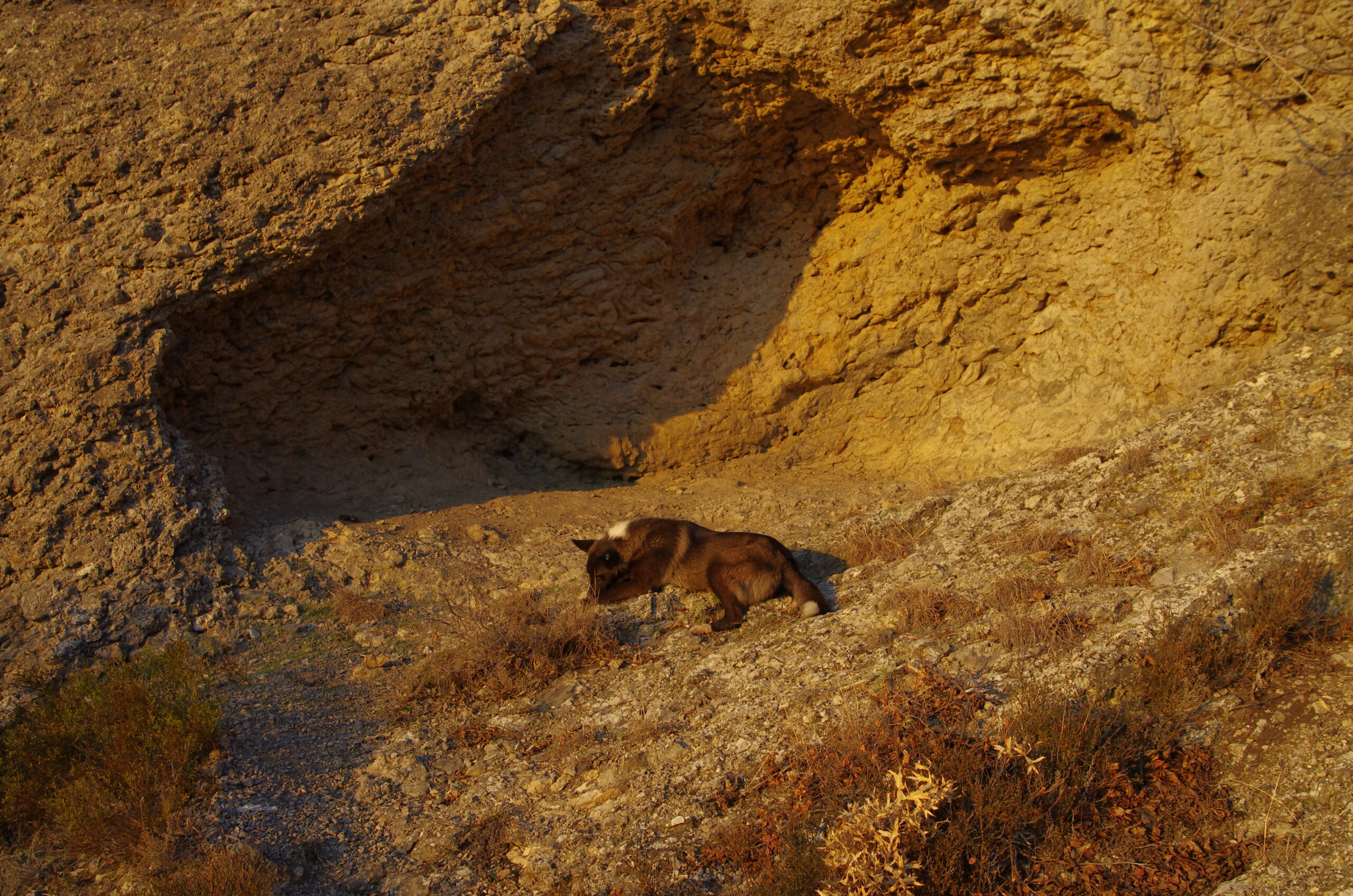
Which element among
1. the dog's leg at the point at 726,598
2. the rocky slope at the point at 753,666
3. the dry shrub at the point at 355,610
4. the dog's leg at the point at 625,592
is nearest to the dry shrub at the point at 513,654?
the rocky slope at the point at 753,666

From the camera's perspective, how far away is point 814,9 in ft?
23.4

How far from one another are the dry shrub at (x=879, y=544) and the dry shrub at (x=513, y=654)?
189 cm

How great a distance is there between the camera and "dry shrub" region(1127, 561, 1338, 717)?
3.71 m

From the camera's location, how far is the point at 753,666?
4672 millimetres

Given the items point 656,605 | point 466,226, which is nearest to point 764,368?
point 466,226

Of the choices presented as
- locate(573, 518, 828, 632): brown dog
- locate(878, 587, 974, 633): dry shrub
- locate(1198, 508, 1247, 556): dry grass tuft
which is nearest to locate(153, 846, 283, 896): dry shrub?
locate(573, 518, 828, 632): brown dog

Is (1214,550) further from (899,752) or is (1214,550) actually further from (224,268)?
(224,268)

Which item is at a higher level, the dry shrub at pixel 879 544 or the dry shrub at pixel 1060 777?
the dry shrub at pixel 1060 777

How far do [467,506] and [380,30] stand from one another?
401 centimetres

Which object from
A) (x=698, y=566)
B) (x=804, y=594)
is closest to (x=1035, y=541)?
(x=804, y=594)

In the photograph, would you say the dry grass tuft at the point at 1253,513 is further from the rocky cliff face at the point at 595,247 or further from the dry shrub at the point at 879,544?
the rocky cliff face at the point at 595,247

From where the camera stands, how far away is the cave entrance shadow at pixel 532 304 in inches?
284

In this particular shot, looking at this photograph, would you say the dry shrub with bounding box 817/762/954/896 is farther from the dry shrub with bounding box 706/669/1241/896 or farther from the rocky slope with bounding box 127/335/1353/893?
the rocky slope with bounding box 127/335/1353/893

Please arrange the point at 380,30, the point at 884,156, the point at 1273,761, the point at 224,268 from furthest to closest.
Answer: the point at 884,156 < the point at 380,30 < the point at 224,268 < the point at 1273,761
